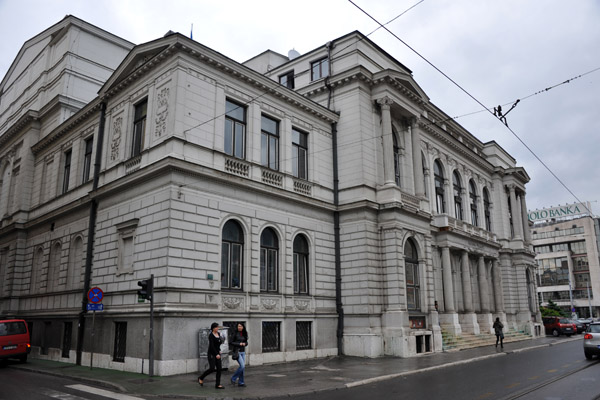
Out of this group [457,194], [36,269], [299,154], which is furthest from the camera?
[457,194]

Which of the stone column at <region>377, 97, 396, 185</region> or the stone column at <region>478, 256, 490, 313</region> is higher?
the stone column at <region>377, 97, 396, 185</region>

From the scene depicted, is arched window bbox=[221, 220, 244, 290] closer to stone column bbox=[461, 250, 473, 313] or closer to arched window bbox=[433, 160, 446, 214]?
arched window bbox=[433, 160, 446, 214]

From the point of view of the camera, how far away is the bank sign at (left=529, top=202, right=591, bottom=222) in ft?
317

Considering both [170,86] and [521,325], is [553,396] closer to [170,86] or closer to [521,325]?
[170,86]

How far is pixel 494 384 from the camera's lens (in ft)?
45.9

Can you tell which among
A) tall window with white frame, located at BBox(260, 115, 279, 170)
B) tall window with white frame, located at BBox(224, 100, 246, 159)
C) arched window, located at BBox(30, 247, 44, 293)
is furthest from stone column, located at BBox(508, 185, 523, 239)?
arched window, located at BBox(30, 247, 44, 293)

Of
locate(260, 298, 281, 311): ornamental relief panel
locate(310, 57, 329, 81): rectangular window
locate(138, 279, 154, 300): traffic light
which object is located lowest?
locate(260, 298, 281, 311): ornamental relief panel

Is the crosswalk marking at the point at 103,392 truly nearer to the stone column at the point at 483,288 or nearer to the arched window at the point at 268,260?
the arched window at the point at 268,260

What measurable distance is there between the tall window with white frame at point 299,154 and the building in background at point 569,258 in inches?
3315

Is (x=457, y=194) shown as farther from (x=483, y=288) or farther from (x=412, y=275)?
(x=412, y=275)

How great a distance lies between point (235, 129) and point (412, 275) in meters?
12.6

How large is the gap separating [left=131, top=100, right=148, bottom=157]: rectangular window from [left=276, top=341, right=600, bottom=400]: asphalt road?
45.2ft

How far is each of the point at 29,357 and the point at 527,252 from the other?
40.0 m

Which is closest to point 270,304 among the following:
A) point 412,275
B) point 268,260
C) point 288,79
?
point 268,260
